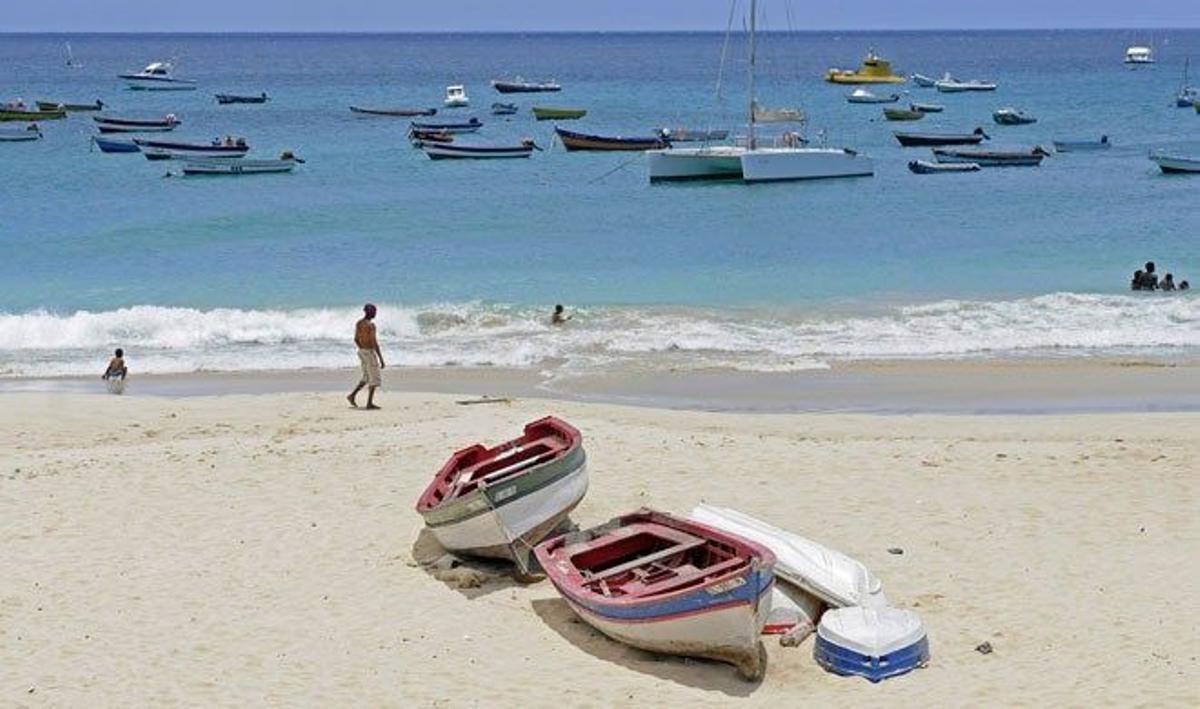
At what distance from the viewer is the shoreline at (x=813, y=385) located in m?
22.9

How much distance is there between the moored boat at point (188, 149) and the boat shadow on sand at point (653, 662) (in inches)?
1723

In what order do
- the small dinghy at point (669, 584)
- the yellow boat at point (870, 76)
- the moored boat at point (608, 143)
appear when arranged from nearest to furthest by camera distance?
1. the small dinghy at point (669, 584)
2. the moored boat at point (608, 143)
3. the yellow boat at point (870, 76)

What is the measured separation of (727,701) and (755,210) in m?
36.3

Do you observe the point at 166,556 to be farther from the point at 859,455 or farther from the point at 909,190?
the point at 909,190

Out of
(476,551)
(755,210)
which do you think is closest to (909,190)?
(755,210)

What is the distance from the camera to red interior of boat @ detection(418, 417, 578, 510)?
14.7 m

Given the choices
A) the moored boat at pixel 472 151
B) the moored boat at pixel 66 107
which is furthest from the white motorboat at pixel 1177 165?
the moored boat at pixel 66 107

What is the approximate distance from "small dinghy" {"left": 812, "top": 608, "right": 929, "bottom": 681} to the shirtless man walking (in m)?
10.1

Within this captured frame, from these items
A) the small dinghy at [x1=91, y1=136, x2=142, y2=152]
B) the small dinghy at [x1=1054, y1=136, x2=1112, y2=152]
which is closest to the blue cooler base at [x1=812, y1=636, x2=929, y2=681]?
the small dinghy at [x1=1054, y1=136, x2=1112, y2=152]

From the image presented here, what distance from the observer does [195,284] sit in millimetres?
35062

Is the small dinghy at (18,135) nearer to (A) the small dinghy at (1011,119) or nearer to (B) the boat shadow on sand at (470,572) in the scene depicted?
(A) the small dinghy at (1011,119)

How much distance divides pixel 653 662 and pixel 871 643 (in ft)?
5.50

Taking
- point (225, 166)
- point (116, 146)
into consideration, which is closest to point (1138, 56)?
point (116, 146)

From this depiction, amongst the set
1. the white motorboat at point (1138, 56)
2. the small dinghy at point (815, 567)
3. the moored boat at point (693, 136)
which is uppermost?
the small dinghy at point (815, 567)
